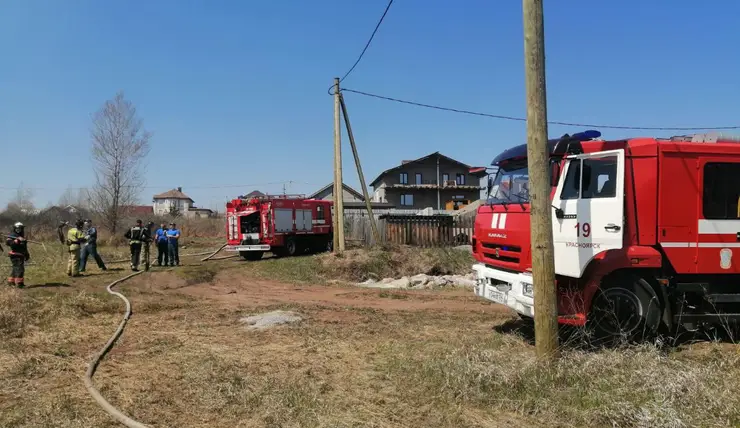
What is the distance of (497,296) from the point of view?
23.5 ft

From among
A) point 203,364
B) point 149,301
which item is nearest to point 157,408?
point 203,364

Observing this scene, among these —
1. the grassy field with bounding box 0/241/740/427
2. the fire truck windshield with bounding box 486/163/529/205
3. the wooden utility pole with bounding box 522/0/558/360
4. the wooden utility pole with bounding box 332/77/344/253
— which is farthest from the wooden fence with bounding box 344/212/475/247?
the wooden utility pole with bounding box 522/0/558/360

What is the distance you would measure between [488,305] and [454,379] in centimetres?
557

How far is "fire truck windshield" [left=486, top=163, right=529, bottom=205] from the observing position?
275 inches

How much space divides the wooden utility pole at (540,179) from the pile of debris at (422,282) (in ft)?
28.1

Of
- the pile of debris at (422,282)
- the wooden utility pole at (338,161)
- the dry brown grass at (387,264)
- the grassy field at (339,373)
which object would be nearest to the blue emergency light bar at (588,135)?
the grassy field at (339,373)

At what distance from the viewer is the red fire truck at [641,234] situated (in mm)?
6297

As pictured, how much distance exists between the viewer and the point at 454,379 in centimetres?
485

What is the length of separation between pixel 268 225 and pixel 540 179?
17408 mm

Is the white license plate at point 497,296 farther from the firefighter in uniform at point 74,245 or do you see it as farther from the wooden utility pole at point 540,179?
the firefighter in uniform at point 74,245

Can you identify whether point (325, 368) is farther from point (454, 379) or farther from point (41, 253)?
point (41, 253)

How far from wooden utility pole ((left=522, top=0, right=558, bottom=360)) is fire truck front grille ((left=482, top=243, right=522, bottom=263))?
159 cm

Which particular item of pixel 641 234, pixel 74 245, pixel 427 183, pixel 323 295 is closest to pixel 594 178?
pixel 641 234

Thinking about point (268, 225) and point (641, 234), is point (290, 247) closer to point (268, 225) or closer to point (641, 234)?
point (268, 225)
